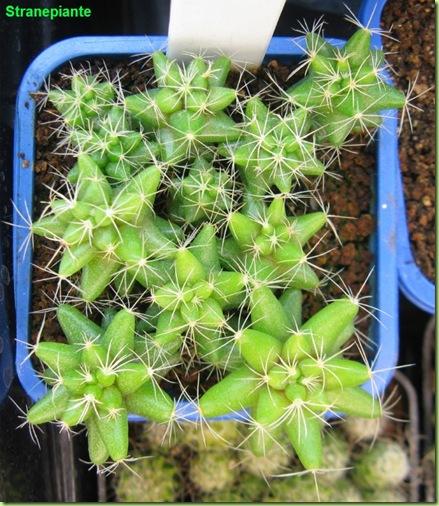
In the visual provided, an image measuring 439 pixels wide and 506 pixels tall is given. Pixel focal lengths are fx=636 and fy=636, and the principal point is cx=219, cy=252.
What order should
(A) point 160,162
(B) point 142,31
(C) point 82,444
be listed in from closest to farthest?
(A) point 160,162
(C) point 82,444
(B) point 142,31

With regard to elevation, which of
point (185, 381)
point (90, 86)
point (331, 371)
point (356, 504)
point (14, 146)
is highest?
point (90, 86)

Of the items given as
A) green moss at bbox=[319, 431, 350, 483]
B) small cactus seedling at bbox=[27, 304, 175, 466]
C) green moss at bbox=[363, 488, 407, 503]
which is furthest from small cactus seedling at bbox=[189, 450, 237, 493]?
small cactus seedling at bbox=[27, 304, 175, 466]

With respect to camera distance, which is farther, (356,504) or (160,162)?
(356,504)

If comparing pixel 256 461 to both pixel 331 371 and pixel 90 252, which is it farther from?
pixel 90 252

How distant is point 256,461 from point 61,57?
3.09 ft

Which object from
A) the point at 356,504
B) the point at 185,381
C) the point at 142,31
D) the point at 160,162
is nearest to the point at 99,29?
the point at 142,31

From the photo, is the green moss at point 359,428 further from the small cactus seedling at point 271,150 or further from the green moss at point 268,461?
the small cactus seedling at point 271,150

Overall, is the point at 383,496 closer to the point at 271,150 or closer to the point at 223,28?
the point at 271,150

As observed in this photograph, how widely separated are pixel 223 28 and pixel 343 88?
0.23 m

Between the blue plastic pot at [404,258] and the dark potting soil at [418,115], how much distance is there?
0.03m

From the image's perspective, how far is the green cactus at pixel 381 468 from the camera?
57.3 inches

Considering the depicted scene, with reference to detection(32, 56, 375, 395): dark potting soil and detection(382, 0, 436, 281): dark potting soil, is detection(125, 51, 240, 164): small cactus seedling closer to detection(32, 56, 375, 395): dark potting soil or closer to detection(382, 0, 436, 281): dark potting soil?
detection(32, 56, 375, 395): dark potting soil

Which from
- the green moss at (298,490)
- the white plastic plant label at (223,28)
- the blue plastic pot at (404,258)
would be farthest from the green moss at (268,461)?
the white plastic plant label at (223,28)

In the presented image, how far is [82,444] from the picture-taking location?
1.35m
